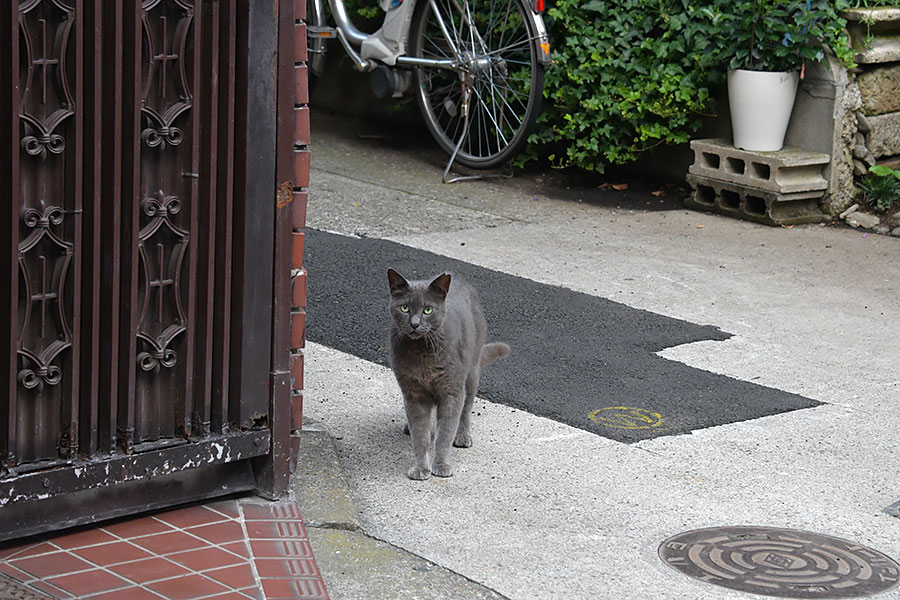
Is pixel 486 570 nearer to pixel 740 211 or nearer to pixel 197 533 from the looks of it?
pixel 197 533

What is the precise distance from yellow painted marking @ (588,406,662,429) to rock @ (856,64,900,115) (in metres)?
4.29

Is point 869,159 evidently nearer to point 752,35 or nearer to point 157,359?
point 752,35

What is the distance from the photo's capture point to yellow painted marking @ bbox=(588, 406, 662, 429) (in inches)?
200

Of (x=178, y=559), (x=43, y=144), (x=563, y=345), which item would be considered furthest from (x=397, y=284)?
(x=563, y=345)

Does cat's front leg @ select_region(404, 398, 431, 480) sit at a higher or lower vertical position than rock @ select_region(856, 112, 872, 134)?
lower

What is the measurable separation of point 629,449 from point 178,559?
1.88 meters

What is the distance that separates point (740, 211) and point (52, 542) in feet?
20.0

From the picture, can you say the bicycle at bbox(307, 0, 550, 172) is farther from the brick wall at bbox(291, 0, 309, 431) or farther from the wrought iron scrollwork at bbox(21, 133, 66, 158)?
the wrought iron scrollwork at bbox(21, 133, 66, 158)

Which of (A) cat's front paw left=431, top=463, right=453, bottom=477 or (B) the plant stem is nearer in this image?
(A) cat's front paw left=431, top=463, right=453, bottom=477

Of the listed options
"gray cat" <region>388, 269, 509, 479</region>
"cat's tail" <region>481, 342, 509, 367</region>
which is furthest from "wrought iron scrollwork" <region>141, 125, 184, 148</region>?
"cat's tail" <region>481, 342, 509, 367</region>

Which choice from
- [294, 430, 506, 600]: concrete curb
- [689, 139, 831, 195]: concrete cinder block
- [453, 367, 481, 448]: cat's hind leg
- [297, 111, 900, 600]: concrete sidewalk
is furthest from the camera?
[689, 139, 831, 195]: concrete cinder block

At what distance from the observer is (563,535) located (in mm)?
4055

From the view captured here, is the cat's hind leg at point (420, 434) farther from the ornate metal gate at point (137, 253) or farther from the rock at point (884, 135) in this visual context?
the rock at point (884, 135)

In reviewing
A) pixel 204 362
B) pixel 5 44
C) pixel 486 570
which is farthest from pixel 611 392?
pixel 5 44
